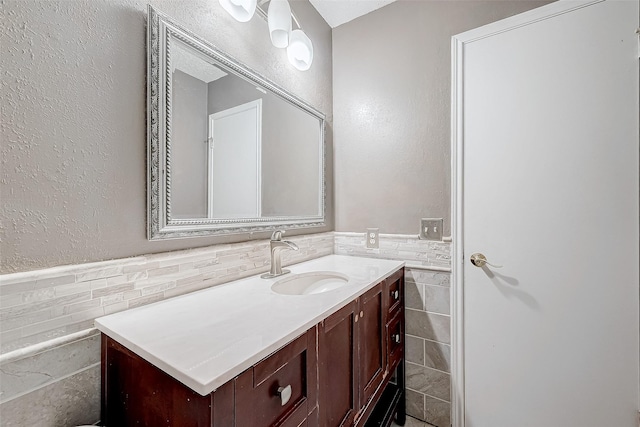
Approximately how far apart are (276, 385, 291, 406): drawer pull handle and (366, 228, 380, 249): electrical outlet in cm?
111

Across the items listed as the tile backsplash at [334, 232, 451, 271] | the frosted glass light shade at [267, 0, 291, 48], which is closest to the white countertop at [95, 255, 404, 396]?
the tile backsplash at [334, 232, 451, 271]

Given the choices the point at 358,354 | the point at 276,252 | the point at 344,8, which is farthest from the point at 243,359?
the point at 344,8

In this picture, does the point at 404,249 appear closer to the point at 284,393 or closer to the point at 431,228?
the point at 431,228

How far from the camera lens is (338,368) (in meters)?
0.88

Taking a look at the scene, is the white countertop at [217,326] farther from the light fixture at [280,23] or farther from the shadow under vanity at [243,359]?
the light fixture at [280,23]

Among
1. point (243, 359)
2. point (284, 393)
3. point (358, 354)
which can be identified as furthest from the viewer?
point (358, 354)

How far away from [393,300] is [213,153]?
1096 millimetres

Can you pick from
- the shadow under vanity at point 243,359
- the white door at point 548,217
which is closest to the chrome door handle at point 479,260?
the white door at point 548,217

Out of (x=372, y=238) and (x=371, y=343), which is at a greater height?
(x=372, y=238)

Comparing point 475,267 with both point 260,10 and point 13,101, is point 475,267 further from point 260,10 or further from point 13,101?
point 13,101

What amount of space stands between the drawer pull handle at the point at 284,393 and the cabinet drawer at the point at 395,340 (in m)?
0.75

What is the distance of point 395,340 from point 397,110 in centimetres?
128

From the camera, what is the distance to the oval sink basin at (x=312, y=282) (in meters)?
1.20

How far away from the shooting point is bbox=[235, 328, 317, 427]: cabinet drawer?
21.8 inches
